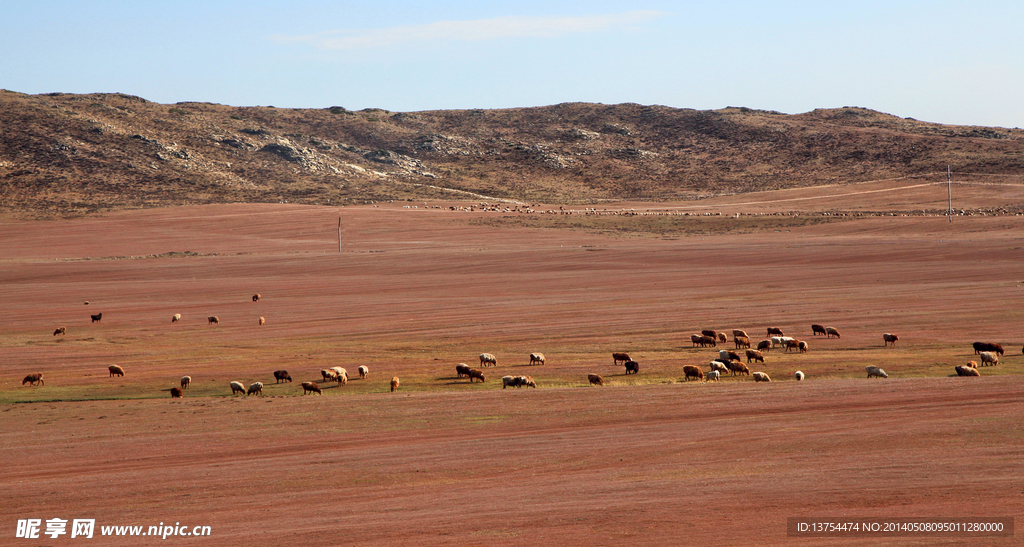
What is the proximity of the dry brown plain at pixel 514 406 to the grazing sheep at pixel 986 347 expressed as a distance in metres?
0.70

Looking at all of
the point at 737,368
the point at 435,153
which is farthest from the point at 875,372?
the point at 435,153

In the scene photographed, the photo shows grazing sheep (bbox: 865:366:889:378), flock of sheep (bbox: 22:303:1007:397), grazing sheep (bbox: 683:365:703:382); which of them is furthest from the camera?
grazing sheep (bbox: 683:365:703:382)

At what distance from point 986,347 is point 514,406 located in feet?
62.7

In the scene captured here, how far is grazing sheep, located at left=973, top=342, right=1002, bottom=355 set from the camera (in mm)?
29250

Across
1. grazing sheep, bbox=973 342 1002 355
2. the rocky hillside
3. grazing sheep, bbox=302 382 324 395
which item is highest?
the rocky hillside

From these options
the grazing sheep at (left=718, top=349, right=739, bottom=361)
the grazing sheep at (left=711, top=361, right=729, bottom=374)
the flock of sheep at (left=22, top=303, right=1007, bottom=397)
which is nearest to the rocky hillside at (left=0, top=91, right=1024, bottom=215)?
the flock of sheep at (left=22, top=303, right=1007, bottom=397)

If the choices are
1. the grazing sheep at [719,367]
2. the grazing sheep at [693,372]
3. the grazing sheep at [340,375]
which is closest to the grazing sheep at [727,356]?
the grazing sheep at [719,367]

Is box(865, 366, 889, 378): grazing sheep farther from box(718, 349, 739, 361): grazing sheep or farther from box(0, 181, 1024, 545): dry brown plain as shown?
box(718, 349, 739, 361): grazing sheep

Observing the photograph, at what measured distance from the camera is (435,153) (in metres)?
170

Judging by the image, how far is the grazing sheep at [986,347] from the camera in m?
29.2

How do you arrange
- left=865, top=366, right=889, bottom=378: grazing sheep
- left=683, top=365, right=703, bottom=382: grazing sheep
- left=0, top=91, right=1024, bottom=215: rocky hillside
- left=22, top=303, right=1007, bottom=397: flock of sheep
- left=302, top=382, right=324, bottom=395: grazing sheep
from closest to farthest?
left=865, top=366, right=889, bottom=378: grazing sheep
left=302, top=382, right=324, bottom=395: grazing sheep
left=22, top=303, right=1007, bottom=397: flock of sheep
left=683, top=365, right=703, bottom=382: grazing sheep
left=0, top=91, right=1024, bottom=215: rocky hillside

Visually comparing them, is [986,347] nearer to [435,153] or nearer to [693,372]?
[693,372]

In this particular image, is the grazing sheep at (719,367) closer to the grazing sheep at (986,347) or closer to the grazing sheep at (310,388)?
the grazing sheep at (986,347)

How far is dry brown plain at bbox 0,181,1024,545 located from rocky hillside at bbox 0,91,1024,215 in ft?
220
